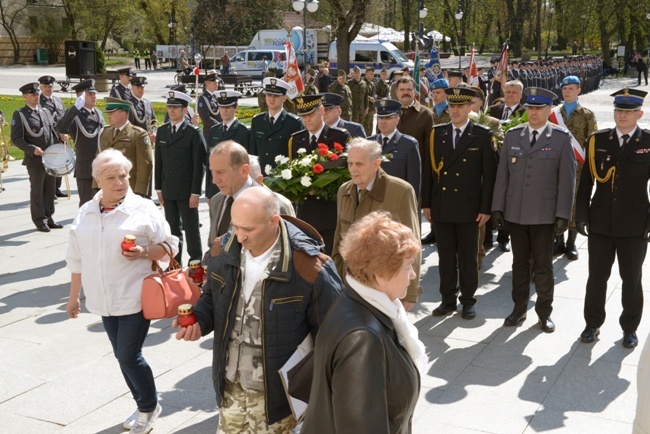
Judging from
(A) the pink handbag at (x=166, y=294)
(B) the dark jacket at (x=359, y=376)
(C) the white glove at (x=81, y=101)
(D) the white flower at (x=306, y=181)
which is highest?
(C) the white glove at (x=81, y=101)

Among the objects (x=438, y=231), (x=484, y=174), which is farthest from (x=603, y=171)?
(x=438, y=231)

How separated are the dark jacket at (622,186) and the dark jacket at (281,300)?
12.4 feet

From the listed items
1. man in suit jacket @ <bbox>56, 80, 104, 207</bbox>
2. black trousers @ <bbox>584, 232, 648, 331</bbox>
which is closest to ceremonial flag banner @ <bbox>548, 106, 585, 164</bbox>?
black trousers @ <bbox>584, 232, 648, 331</bbox>

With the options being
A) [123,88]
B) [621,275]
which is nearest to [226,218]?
[621,275]

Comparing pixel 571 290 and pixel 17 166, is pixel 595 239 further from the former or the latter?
pixel 17 166

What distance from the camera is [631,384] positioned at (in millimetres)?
6516

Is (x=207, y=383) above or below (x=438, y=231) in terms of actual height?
below

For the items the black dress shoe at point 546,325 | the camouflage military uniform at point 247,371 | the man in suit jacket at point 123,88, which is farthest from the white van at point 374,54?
the camouflage military uniform at point 247,371

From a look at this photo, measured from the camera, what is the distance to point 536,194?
7.71m

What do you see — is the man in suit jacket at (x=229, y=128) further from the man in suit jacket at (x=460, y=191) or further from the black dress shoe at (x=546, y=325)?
the black dress shoe at (x=546, y=325)

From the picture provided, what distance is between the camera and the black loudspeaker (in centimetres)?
3456

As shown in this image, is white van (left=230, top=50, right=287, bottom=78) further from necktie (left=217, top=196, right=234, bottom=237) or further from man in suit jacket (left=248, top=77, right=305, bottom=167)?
necktie (left=217, top=196, right=234, bottom=237)

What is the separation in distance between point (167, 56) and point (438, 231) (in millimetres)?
57788

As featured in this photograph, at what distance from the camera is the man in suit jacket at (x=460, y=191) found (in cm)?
812
